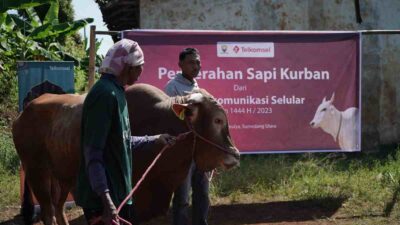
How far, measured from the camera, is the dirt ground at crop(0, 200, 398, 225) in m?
7.03

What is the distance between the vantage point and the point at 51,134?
5.77 metres

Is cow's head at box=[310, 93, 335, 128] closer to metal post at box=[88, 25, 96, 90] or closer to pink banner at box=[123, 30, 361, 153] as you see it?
pink banner at box=[123, 30, 361, 153]

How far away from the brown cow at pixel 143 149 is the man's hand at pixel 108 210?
127cm

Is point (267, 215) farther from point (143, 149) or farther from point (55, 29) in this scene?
point (55, 29)

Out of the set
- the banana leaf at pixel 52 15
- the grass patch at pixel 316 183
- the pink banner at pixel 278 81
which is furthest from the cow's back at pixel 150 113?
the banana leaf at pixel 52 15

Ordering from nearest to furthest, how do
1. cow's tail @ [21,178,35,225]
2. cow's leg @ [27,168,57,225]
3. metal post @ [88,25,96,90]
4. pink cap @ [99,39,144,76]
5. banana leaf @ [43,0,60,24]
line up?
pink cap @ [99,39,144,76] < cow's leg @ [27,168,57,225] < cow's tail @ [21,178,35,225] < metal post @ [88,25,96,90] < banana leaf @ [43,0,60,24]

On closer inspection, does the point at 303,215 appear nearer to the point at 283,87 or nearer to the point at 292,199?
→ the point at 292,199

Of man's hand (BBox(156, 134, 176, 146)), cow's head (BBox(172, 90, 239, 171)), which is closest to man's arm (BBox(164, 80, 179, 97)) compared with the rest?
cow's head (BBox(172, 90, 239, 171))

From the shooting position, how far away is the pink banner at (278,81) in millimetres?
7363

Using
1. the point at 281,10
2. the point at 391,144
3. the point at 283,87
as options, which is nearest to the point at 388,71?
the point at 391,144

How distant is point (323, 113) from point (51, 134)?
11.9 ft

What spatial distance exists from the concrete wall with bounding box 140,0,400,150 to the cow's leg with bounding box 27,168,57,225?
452 centimetres

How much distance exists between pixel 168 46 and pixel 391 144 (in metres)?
5.69

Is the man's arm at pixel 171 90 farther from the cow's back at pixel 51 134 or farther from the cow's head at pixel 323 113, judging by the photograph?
the cow's head at pixel 323 113
